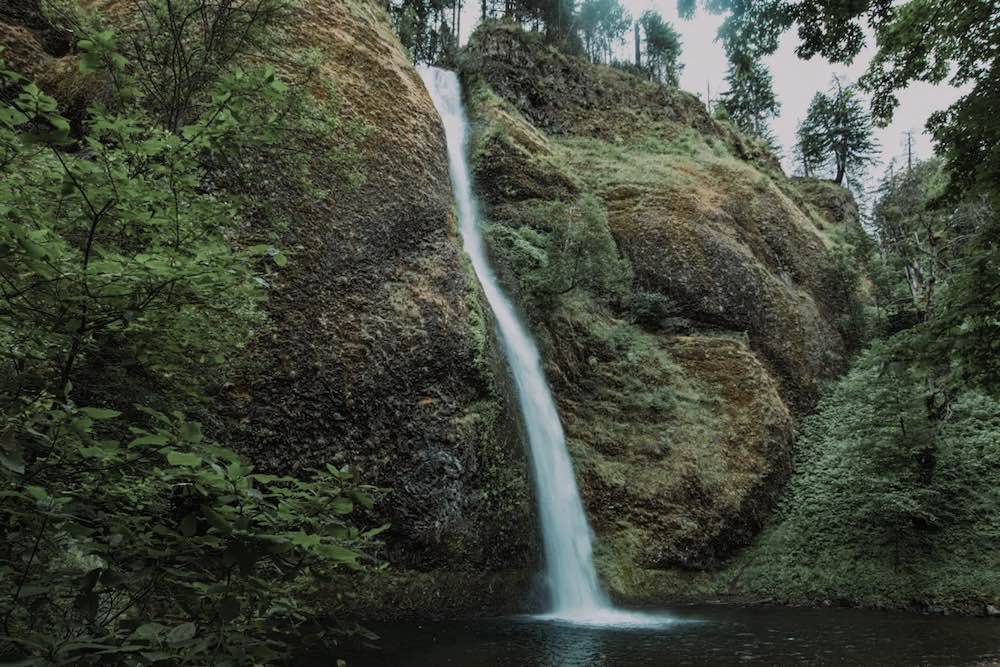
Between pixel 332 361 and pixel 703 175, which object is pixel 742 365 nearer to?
pixel 703 175

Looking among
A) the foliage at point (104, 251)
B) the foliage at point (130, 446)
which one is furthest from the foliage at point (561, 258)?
the foliage at point (104, 251)

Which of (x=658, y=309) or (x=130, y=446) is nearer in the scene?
(x=130, y=446)

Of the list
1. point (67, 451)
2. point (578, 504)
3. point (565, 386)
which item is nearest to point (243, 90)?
point (67, 451)

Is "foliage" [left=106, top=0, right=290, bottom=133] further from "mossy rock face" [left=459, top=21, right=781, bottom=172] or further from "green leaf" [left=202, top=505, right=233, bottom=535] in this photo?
"mossy rock face" [left=459, top=21, right=781, bottom=172]

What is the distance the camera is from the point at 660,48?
37.7 meters

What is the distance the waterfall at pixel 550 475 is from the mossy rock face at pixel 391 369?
919mm

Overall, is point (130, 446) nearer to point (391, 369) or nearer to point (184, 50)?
point (184, 50)

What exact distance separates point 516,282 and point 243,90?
456 inches

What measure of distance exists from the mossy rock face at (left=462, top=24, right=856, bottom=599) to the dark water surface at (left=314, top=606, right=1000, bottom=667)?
3101 mm

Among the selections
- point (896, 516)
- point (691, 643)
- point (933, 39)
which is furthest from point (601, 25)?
point (691, 643)

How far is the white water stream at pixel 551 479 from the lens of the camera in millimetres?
10008

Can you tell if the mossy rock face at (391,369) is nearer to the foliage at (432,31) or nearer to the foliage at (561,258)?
the foliage at (561,258)

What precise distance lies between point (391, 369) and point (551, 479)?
428cm

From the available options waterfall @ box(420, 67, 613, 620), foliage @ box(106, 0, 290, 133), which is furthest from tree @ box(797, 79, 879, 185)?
foliage @ box(106, 0, 290, 133)
